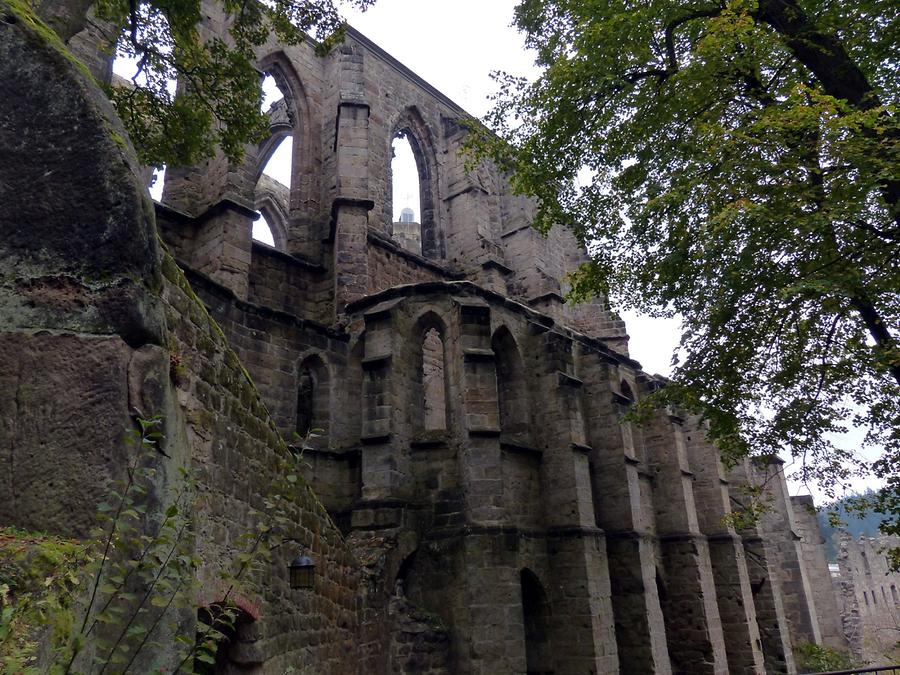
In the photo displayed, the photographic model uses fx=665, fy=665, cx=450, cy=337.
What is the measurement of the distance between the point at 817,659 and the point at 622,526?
10.9 meters

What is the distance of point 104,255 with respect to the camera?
271cm

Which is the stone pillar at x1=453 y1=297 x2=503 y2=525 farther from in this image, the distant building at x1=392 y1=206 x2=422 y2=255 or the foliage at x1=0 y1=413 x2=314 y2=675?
the distant building at x1=392 y1=206 x2=422 y2=255

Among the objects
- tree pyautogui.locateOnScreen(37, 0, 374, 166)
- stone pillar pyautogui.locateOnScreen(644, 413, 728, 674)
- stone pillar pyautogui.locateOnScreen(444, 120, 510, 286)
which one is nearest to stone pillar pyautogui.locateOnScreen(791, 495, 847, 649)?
stone pillar pyautogui.locateOnScreen(644, 413, 728, 674)

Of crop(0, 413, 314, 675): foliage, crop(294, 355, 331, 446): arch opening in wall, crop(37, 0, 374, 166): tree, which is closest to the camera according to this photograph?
crop(0, 413, 314, 675): foliage

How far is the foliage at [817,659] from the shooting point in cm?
1969

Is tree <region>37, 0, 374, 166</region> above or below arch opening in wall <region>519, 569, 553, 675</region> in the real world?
above

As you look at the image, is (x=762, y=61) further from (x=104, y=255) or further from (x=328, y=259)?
(x=328, y=259)

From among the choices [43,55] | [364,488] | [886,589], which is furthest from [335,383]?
[886,589]

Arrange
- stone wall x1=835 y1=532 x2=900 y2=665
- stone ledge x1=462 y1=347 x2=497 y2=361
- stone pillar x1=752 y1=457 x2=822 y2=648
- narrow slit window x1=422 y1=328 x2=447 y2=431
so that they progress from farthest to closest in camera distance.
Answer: stone wall x1=835 y1=532 x2=900 y2=665 → stone pillar x1=752 y1=457 x2=822 y2=648 → narrow slit window x1=422 y1=328 x2=447 y2=431 → stone ledge x1=462 y1=347 x2=497 y2=361

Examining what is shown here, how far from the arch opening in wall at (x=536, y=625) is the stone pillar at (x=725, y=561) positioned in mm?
6350

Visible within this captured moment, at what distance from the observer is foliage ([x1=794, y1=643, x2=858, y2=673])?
1969cm

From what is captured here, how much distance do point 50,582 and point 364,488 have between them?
363 inches

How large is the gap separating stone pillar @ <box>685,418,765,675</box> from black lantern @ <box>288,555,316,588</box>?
1309cm

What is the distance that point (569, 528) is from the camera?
12.4 m
